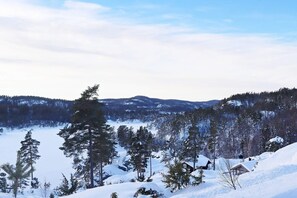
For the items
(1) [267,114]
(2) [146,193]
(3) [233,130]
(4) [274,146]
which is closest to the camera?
(2) [146,193]

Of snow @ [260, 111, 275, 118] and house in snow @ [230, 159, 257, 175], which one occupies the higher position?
snow @ [260, 111, 275, 118]

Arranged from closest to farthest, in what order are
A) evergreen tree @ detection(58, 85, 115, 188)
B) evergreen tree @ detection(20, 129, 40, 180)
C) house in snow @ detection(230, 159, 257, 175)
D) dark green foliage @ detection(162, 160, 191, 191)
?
dark green foliage @ detection(162, 160, 191, 191) → evergreen tree @ detection(58, 85, 115, 188) → house in snow @ detection(230, 159, 257, 175) → evergreen tree @ detection(20, 129, 40, 180)

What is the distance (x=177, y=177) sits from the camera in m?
25.9

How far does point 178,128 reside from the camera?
121m

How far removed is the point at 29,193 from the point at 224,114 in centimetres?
10499

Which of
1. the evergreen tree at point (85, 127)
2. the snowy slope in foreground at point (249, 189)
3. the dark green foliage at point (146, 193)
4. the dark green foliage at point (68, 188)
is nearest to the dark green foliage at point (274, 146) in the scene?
the dark green foliage at point (68, 188)

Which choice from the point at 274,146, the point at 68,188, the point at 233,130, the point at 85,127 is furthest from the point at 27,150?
the point at 233,130

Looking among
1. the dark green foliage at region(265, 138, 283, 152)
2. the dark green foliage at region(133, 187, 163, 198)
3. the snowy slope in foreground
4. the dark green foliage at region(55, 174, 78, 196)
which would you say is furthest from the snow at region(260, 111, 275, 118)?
the dark green foliage at region(133, 187, 163, 198)

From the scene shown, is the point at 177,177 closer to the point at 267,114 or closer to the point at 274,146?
the point at 274,146

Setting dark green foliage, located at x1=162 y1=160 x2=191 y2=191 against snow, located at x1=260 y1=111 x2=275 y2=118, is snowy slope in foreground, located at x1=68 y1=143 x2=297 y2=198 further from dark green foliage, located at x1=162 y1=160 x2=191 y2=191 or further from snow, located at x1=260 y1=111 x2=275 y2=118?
snow, located at x1=260 y1=111 x2=275 y2=118

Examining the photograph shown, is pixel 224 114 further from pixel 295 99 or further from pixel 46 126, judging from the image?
pixel 46 126

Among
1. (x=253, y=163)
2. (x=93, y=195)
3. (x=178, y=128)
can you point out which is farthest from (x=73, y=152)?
(x=178, y=128)

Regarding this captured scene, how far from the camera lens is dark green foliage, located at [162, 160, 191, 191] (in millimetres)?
25672

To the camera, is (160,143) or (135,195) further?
(160,143)
